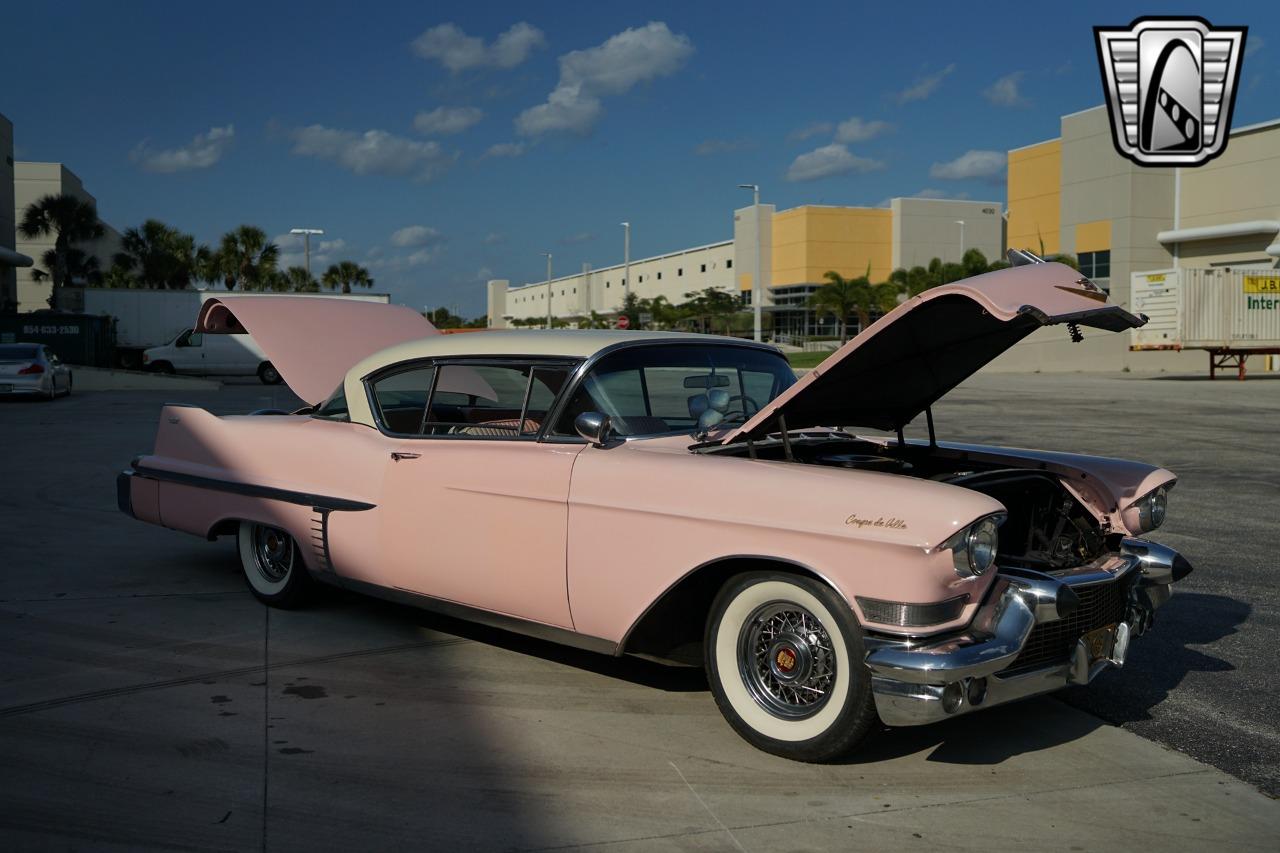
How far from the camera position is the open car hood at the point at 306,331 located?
6184mm

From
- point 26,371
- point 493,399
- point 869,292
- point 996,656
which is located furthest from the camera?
point 869,292

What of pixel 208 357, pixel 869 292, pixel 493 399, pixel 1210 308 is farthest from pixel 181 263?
pixel 493 399

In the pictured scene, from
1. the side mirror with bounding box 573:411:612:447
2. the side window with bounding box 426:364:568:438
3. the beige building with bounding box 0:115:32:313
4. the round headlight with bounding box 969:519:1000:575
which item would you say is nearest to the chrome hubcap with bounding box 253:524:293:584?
the side window with bounding box 426:364:568:438

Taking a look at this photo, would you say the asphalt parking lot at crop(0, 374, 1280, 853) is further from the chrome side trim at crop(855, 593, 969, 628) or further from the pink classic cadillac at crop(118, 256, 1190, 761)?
the chrome side trim at crop(855, 593, 969, 628)

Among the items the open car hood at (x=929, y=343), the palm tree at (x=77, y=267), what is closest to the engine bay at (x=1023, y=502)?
the open car hood at (x=929, y=343)

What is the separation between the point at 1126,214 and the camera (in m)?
51.1

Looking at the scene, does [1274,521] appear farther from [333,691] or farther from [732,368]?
[333,691]

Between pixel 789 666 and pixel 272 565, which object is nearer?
pixel 789 666

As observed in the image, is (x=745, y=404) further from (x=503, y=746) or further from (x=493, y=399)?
(x=503, y=746)

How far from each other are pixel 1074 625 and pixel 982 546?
59 centimetres

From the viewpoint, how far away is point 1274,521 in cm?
859

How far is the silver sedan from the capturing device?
73.1ft

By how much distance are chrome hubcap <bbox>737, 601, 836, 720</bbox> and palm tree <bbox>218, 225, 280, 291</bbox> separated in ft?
198

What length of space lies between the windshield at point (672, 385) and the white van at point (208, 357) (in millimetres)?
32093
